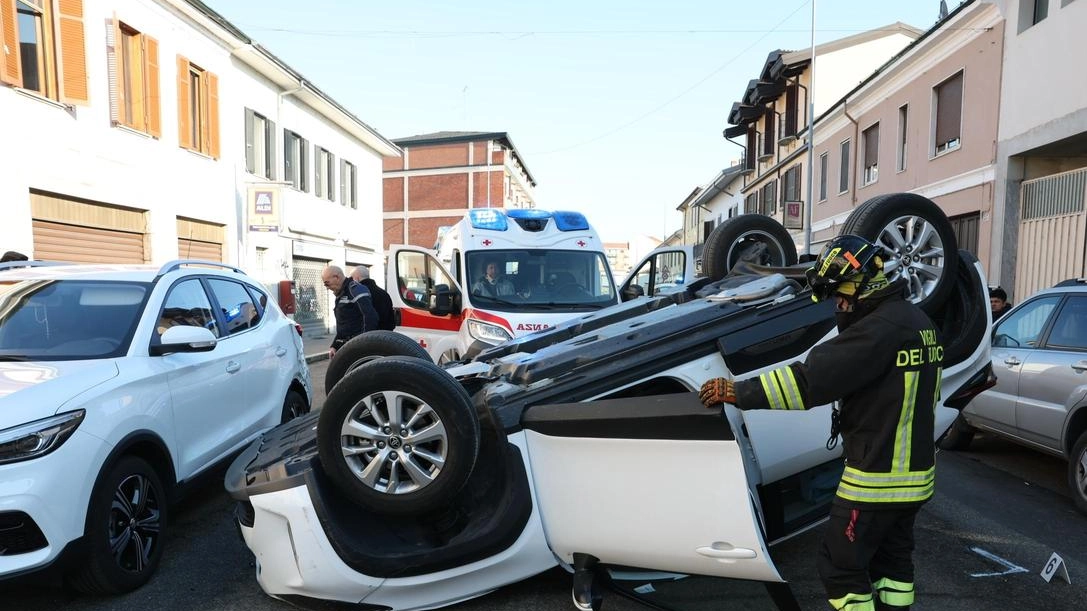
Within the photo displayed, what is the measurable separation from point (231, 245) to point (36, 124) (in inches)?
240

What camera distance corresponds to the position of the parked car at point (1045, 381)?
5.16 meters

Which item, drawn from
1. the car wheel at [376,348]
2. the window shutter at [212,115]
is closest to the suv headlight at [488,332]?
the car wheel at [376,348]

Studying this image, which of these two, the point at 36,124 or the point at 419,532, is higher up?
the point at 36,124

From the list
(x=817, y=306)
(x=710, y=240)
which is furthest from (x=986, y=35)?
(x=817, y=306)

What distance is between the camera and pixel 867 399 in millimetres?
2697

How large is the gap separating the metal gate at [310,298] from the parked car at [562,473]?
57.0 ft

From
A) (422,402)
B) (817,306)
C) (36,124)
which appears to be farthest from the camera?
(36,124)

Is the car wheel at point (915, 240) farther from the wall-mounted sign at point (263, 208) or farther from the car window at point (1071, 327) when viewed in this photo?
the wall-mounted sign at point (263, 208)

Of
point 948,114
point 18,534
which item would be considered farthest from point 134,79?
point 948,114

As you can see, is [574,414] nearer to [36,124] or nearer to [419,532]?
[419,532]

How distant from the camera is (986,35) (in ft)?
43.4

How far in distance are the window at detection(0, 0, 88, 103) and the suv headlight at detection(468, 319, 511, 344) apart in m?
7.76

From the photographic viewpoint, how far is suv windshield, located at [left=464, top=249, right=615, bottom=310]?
8.06 m

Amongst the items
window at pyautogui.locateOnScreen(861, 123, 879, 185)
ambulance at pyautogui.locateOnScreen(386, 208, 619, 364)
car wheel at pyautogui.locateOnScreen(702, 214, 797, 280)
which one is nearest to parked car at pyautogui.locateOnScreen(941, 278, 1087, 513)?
car wheel at pyautogui.locateOnScreen(702, 214, 797, 280)
